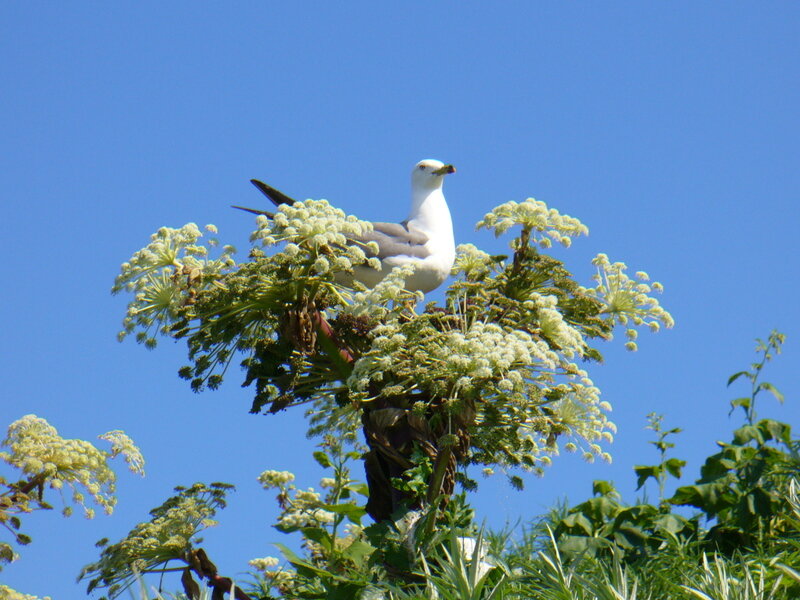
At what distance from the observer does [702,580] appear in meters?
5.71

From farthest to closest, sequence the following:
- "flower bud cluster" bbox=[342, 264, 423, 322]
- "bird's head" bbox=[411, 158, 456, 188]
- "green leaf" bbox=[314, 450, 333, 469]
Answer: "bird's head" bbox=[411, 158, 456, 188] < "green leaf" bbox=[314, 450, 333, 469] < "flower bud cluster" bbox=[342, 264, 423, 322]

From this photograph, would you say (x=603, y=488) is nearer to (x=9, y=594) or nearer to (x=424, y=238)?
(x=424, y=238)

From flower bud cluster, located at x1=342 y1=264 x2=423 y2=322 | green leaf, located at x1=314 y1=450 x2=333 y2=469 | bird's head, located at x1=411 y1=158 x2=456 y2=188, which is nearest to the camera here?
flower bud cluster, located at x1=342 y1=264 x2=423 y2=322

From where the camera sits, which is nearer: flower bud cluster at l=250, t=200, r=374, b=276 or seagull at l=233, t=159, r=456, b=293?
flower bud cluster at l=250, t=200, r=374, b=276

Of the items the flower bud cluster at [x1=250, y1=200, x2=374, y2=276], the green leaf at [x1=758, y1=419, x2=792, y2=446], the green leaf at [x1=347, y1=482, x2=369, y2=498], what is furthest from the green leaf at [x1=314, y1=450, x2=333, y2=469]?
the green leaf at [x1=758, y1=419, x2=792, y2=446]

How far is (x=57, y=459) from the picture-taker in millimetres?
7414

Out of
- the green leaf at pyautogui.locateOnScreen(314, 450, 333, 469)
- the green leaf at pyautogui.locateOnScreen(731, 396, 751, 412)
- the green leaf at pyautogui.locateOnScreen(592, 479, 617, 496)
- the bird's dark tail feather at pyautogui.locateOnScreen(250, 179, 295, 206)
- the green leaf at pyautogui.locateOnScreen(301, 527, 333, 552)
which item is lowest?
the green leaf at pyautogui.locateOnScreen(301, 527, 333, 552)

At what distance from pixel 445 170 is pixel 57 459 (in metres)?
3.53

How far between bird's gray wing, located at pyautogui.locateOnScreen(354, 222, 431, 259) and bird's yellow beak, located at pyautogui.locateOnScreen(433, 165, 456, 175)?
0.68 meters

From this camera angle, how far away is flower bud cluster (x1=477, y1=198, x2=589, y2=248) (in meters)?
7.56

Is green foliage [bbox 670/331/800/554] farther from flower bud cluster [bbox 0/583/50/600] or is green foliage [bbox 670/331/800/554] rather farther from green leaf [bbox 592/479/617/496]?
flower bud cluster [bbox 0/583/50/600]

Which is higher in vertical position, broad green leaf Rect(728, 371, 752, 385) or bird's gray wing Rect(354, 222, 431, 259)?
bird's gray wing Rect(354, 222, 431, 259)

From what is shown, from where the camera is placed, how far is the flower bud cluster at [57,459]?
24.0 ft

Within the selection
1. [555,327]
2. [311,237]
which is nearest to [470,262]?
[555,327]
